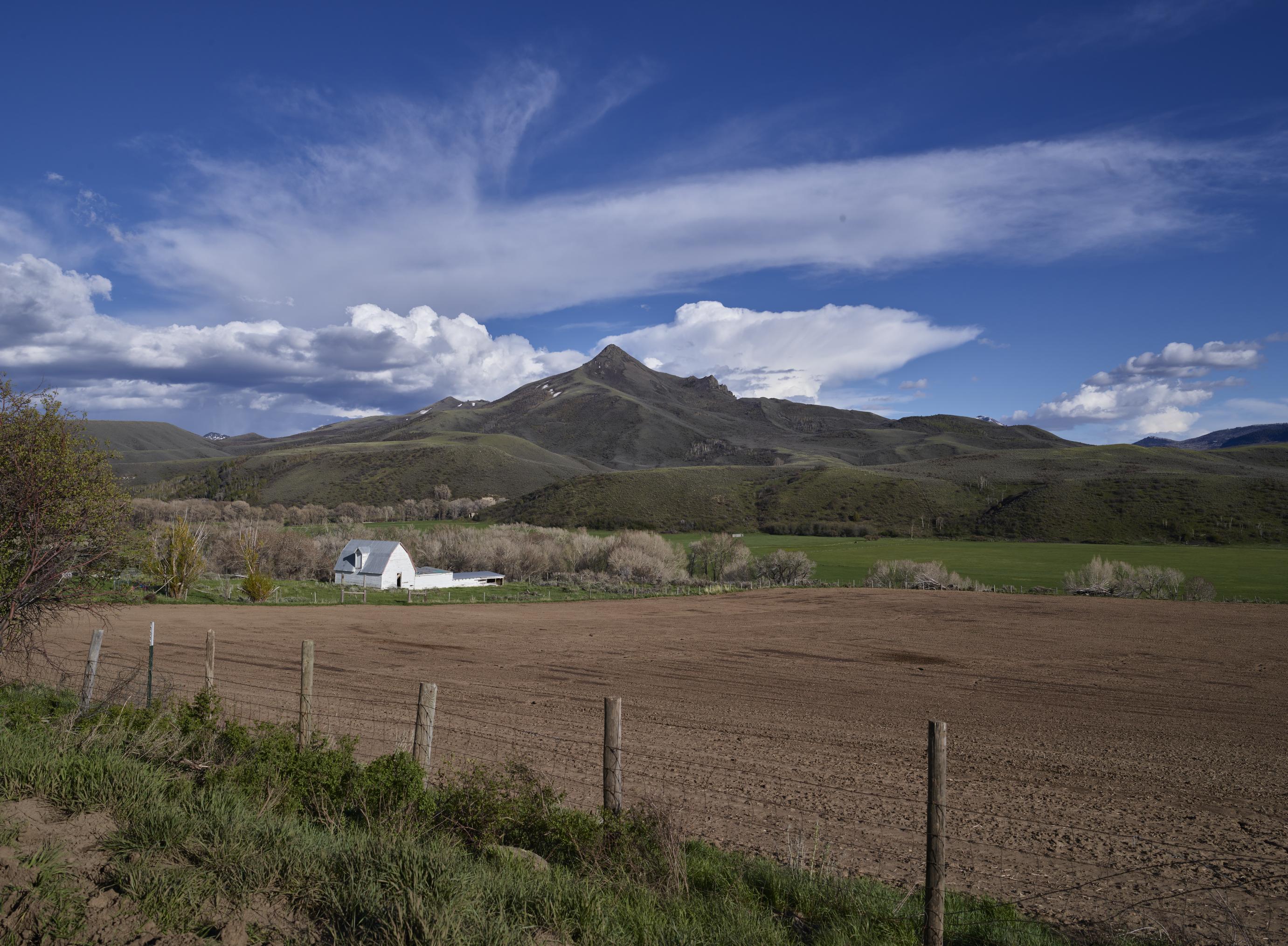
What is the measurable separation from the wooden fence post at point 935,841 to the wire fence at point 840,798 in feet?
2.08

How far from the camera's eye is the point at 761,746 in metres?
14.2

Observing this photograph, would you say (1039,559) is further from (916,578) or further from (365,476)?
(365,476)

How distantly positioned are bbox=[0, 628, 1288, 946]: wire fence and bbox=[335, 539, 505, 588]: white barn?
4487cm

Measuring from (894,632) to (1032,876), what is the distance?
29.1m

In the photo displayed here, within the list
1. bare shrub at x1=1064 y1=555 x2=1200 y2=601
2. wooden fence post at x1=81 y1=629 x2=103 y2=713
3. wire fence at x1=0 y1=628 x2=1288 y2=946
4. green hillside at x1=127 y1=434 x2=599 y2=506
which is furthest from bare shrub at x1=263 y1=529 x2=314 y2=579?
green hillside at x1=127 y1=434 x2=599 y2=506

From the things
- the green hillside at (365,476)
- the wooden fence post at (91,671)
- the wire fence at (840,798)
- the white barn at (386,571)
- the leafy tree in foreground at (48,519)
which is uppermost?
the green hillside at (365,476)

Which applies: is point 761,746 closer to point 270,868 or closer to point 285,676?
point 270,868

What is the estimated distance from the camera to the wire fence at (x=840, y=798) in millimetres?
→ 7773

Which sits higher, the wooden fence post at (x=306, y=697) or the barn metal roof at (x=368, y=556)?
the wooden fence post at (x=306, y=697)

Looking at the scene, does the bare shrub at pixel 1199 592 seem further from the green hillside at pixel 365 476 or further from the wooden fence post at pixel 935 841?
the green hillside at pixel 365 476

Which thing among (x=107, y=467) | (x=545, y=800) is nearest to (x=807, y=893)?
(x=545, y=800)

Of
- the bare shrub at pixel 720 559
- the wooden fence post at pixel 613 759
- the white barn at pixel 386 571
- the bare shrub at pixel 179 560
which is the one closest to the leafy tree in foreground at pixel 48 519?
the wooden fence post at pixel 613 759

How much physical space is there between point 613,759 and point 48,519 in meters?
8.78

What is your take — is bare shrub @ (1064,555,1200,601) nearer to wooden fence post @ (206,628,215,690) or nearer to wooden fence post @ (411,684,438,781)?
wooden fence post @ (411,684,438,781)
